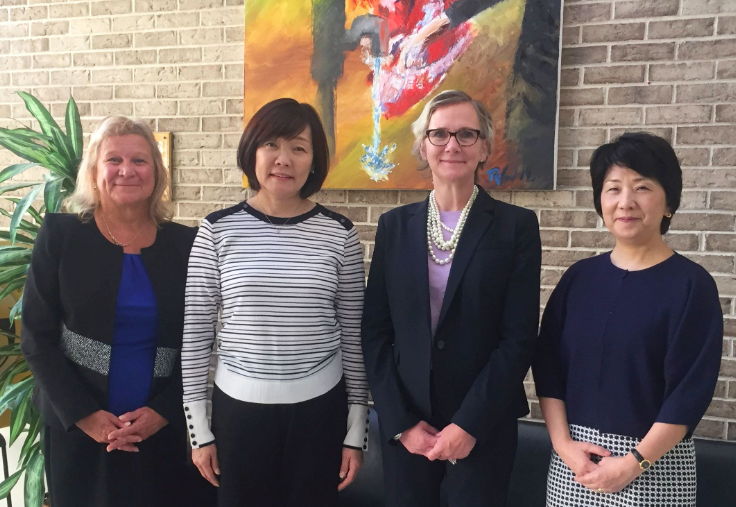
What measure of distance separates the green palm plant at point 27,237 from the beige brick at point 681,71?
2.36 metres

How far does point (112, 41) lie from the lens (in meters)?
2.89

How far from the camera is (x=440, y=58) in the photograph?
236 cm

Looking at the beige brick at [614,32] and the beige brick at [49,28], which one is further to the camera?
the beige brick at [49,28]

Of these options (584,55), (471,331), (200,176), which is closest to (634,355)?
(471,331)

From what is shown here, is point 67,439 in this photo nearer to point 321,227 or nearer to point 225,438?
point 225,438

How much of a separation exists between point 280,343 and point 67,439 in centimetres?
77

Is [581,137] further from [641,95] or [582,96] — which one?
[641,95]

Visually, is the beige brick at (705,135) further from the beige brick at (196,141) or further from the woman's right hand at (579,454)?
the beige brick at (196,141)

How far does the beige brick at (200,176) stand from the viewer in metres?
2.78

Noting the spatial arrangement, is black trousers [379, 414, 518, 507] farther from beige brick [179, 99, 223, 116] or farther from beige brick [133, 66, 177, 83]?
beige brick [133, 66, 177, 83]

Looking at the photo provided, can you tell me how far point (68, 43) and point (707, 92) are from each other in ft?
10.1

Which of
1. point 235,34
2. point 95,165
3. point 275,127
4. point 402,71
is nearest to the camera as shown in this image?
point 275,127

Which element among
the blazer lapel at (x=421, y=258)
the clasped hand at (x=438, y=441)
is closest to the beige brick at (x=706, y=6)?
the blazer lapel at (x=421, y=258)

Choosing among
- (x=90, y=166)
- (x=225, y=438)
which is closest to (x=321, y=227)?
(x=225, y=438)
